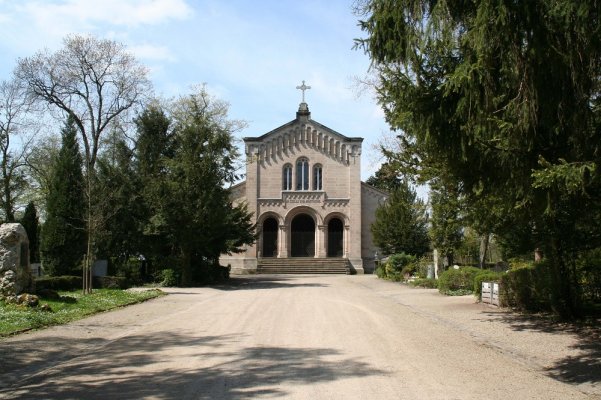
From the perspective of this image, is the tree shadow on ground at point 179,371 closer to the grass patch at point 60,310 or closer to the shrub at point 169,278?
the grass patch at point 60,310

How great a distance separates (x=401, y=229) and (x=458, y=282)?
64.0 ft

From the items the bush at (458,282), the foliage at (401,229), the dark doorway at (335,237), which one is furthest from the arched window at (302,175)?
the bush at (458,282)

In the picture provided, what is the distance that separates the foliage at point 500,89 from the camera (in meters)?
7.24

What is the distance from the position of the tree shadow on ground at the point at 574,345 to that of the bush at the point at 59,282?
1625cm

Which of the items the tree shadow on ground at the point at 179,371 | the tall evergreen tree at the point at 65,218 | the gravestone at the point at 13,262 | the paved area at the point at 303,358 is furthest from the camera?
the tall evergreen tree at the point at 65,218

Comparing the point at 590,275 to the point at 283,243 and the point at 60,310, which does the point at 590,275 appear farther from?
the point at 283,243

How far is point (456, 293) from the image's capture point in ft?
77.9

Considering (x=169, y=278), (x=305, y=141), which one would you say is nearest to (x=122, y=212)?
(x=169, y=278)

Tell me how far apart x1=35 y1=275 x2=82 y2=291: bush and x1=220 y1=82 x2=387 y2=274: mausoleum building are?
23560 millimetres

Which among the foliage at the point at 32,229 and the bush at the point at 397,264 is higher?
the foliage at the point at 32,229

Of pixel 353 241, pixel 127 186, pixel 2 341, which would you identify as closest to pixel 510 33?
pixel 2 341

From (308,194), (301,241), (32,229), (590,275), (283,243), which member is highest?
(308,194)

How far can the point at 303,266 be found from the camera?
46.9 meters

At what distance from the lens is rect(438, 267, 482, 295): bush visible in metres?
24.0
